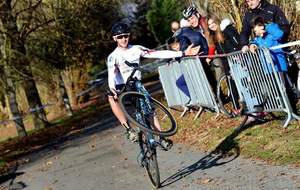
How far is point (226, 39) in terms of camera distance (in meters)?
11.9

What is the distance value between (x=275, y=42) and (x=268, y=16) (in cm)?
43

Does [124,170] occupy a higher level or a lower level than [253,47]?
lower

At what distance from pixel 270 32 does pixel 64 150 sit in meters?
9.16

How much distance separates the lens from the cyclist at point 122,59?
9.16m

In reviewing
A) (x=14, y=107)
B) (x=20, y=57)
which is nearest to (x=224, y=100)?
(x=20, y=57)

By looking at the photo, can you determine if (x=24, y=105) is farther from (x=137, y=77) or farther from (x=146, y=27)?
(x=137, y=77)

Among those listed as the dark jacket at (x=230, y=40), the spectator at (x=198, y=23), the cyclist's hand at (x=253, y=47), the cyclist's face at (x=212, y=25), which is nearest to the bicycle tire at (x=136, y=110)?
the cyclist's hand at (x=253, y=47)

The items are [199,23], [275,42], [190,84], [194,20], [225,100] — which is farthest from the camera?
[190,84]

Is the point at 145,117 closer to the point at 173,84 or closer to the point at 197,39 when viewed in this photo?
the point at 197,39

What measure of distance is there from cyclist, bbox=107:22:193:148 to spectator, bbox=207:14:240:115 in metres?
2.68

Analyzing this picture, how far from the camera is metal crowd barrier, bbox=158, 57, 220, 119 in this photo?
1327cm

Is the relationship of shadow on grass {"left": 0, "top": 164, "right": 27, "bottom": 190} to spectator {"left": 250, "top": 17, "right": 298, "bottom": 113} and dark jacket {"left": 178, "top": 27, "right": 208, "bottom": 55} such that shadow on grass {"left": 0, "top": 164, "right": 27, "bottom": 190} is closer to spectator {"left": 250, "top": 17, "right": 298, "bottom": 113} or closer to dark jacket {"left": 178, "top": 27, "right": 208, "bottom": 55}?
dark jacket {"left": 178, "top": 27, "right": 208, "bottom": 55}

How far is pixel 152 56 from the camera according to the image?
30.0ft

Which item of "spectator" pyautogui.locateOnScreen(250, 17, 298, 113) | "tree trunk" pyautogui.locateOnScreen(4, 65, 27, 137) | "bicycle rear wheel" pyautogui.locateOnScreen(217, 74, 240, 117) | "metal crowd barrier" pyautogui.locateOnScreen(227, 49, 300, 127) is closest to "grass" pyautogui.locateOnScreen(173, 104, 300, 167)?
"bicycle rear wheel" pyautogui.locateOnScreen(217, 74, 240, 117)
